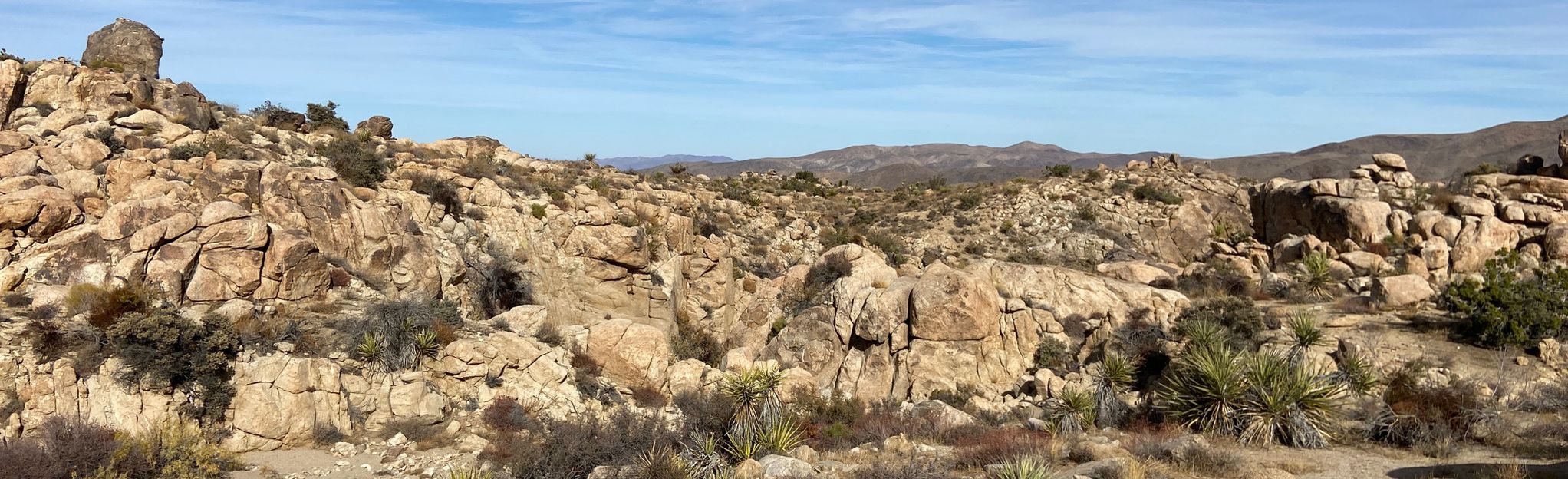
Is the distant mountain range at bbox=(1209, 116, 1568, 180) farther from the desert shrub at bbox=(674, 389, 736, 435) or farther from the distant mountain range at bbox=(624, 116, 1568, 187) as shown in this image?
the desert shrub at bbox=(674, 389, 736, 435)

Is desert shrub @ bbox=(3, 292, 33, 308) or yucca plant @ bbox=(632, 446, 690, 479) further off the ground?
desert shrub @ bbox=(3, 292, 33, 308)

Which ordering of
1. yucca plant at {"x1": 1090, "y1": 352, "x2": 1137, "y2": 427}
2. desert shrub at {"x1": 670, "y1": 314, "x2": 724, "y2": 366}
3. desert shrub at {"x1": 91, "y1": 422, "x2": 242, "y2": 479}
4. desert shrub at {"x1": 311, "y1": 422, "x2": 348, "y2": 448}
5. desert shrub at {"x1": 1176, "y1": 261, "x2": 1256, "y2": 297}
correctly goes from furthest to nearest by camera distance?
desert shrub at {"x1": 1176, "y1": 261, "x2": 1256, "y2": 297}, desert shrub at {"x1": 670, "y1": 314, "x2": 724, "y2": 366}, yucca plant at {"x1": 1090, "y1": 352, "x2": 1137, "y2": 427}, desert shrub at {"x1": 311, "y1": 422, "x2": 348, "y2": 448}, desert shrub at {"x1": 91, "y1": 422, "x2": 242, "y2": 479}

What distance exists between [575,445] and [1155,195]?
34184 mm

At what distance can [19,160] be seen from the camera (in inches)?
643

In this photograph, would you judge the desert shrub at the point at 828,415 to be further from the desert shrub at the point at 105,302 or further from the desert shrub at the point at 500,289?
the desert shrub at the point at 105,302

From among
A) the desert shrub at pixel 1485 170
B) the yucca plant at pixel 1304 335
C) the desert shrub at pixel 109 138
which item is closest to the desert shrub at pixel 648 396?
the yucca plant at pixel 1304 335

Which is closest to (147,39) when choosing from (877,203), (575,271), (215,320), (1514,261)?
(575,271)

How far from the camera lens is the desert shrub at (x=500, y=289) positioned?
63.7 feet

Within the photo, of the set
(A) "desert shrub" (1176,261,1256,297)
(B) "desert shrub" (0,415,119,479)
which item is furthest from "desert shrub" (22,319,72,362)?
(A) "desert shrub" (1176,261,1256,297)

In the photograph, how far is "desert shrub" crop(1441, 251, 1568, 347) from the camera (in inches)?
664

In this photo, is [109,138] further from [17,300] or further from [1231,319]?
[1231,319]

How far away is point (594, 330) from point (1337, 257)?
69.6 feet

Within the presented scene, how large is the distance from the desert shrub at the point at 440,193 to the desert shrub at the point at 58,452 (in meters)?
10.5

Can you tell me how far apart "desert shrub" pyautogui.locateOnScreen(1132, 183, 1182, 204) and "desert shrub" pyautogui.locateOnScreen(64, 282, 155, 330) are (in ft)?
122
